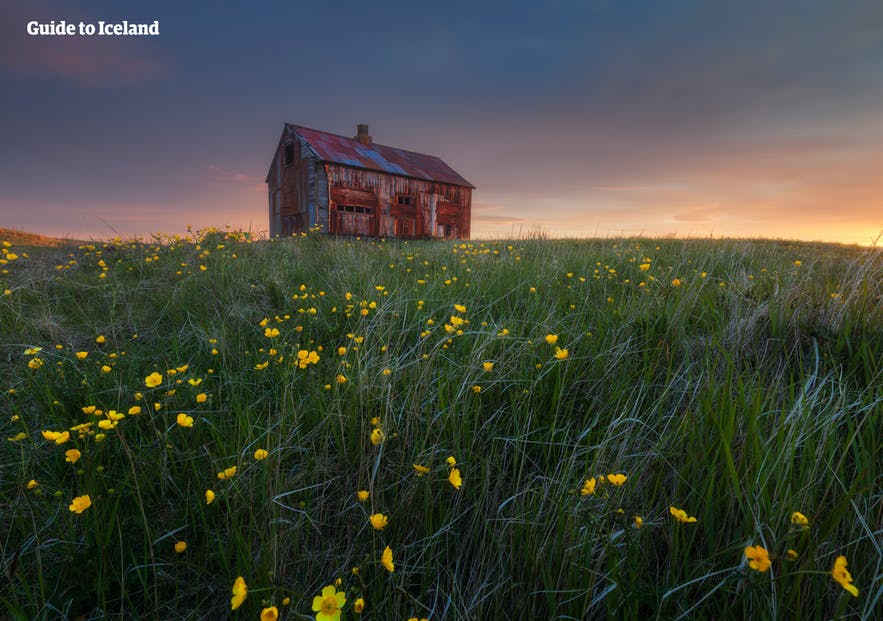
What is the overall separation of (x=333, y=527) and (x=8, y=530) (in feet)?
3.95

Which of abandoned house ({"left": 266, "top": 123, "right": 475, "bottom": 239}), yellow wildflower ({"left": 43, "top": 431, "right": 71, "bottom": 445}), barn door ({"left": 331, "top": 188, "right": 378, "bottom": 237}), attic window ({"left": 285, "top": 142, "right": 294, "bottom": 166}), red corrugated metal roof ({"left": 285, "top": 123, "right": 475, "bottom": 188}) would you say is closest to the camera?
yellow wildflower ({"left": 43, "top": 431, "right": 71, "bottom": 445})

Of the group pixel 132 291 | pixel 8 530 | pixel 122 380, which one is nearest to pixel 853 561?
pixel 8 530

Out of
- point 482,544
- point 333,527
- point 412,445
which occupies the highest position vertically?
point 412,445

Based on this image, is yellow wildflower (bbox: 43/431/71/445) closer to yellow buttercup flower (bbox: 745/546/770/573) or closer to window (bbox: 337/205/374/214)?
yellow buttercup flower (bbox: 745/546/770/573)

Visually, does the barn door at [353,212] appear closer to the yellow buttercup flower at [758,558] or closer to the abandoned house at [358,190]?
the abandoned house at [358,190]

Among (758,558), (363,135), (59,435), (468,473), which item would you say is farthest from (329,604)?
(363,135)

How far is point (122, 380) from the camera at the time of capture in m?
2.42

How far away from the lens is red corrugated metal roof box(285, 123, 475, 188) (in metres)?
17.8

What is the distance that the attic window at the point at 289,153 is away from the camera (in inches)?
742

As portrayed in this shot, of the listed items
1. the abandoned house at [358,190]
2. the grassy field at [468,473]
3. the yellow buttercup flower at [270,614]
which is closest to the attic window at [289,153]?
the abandoned house at [358,190]

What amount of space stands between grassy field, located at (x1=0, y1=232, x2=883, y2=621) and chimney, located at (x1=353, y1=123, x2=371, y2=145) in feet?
68.2

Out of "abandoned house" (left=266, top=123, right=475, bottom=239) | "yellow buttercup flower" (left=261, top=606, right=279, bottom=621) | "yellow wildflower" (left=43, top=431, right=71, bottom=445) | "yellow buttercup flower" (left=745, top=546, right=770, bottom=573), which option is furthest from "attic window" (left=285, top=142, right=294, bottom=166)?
"yellow buttercup flower" (left=745, top=546, right=770, bottom=573)

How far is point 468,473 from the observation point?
1586 mm

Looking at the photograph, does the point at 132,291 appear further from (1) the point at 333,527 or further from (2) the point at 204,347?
(1) the point at 333,527
